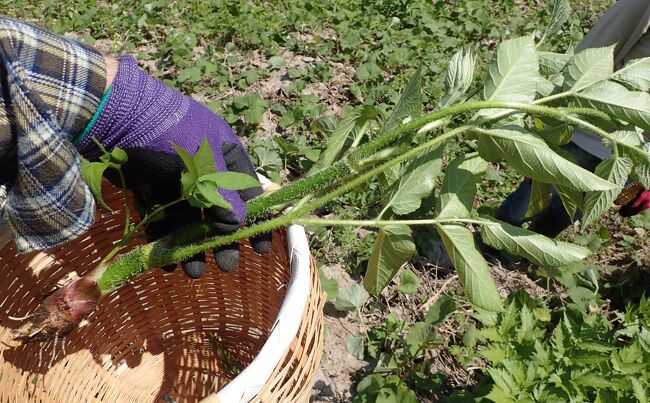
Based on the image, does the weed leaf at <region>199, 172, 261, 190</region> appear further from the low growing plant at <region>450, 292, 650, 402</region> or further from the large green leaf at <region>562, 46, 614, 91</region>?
the low growing plant at <region>450, 292, 650, 402</region>

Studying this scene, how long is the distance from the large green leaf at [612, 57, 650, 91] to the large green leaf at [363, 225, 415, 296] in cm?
47

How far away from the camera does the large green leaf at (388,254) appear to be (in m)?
1.05

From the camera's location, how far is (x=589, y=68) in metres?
0.97

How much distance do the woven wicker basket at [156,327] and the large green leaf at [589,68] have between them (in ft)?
1.97

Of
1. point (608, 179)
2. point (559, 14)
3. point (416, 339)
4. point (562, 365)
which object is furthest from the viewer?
point (416, 339)

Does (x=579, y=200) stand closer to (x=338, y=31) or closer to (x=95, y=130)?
(x=95, y=130)

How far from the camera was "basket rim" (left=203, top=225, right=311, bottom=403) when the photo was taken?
907 mm

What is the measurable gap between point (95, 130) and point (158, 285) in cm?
66

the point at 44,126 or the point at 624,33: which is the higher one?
the point at 44,126

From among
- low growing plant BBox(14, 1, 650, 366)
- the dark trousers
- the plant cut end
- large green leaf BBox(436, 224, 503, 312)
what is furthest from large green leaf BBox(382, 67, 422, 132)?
the dark trousers

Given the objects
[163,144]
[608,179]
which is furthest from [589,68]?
[163,144]

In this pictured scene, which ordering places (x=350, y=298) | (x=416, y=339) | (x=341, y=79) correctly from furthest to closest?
(x=341, y=79) → (x=350, y=298) → (x=416, y=339)

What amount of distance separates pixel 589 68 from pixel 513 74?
0.43 ft

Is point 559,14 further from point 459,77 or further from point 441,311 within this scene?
point 441,311
